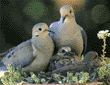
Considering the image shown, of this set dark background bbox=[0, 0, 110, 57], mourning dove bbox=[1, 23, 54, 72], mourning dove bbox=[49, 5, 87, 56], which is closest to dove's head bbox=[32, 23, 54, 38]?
mourning dove bbox=[1, 23, 54, 72]

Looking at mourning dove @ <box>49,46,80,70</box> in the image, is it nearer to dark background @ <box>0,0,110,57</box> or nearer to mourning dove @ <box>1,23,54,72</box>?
mourning dove @ <box>1,23,54,72</box>

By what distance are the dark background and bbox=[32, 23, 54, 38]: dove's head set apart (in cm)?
58

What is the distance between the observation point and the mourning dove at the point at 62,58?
799 millimetres

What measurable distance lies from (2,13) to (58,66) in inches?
30.9

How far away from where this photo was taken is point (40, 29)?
790 millimetres

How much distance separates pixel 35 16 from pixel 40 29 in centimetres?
61

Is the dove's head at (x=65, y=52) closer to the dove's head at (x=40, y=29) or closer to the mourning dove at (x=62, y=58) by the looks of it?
the mourning dove at (x=62, y=58)

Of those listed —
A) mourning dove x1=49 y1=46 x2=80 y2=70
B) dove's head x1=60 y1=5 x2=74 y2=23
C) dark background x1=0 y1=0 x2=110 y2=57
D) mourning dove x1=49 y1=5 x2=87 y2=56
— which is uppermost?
dark background x1=0 y1=0 x2=110 y2=57

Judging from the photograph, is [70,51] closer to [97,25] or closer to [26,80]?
[26,80]

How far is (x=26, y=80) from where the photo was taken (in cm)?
74

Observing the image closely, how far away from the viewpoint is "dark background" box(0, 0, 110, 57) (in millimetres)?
1360

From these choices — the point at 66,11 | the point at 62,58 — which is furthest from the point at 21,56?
the point at 66,11

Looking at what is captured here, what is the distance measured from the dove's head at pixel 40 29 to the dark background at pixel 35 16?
58 centimetres

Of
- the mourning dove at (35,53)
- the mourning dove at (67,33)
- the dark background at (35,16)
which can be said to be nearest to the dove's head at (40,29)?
the mourning dove at (35,53)
